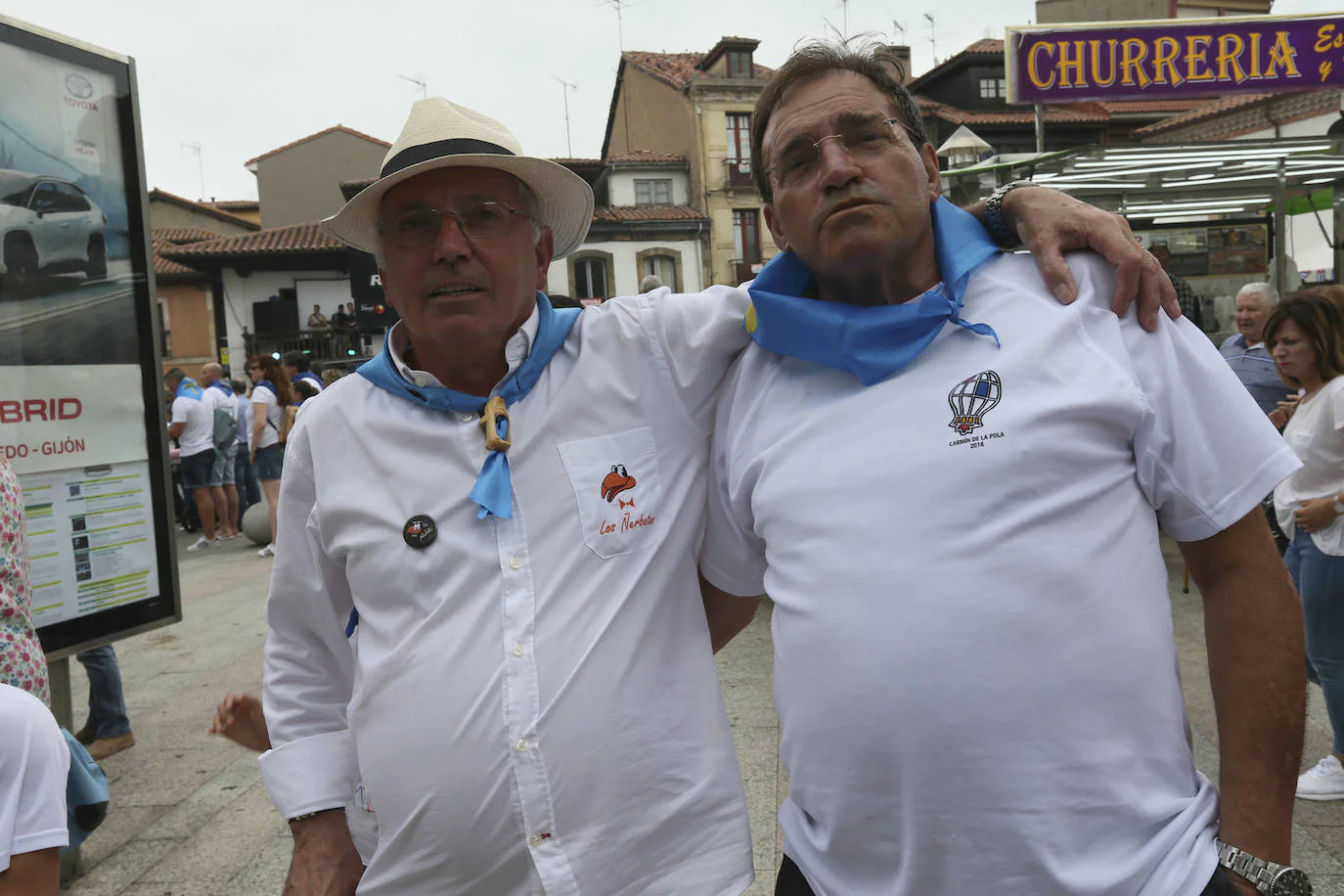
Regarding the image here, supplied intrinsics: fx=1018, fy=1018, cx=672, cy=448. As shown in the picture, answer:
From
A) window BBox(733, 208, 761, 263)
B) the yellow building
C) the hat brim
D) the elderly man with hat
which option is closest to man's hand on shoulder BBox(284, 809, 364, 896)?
the elderly man with hat

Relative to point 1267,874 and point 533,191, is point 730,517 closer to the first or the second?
point 533,191

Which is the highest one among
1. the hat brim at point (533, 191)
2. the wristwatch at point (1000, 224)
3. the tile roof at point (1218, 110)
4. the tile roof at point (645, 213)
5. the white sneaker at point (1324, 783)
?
the tile roof at point (645, 213)

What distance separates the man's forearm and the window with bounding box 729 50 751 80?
37508mm

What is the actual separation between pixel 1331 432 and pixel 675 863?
348cm

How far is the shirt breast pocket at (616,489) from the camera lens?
1.89 meters

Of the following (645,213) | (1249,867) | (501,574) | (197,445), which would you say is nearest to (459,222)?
(501,574)

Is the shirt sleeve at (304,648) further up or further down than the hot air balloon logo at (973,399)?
further down

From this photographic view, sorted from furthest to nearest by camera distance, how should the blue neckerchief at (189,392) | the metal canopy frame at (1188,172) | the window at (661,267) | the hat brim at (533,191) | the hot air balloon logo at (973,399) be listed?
the window at (661,267), the blue neckerchief at (189,392), the metal canopy frame at (1188,172), the hat brim at (533,191), the hot air balloon logo at (973,399)

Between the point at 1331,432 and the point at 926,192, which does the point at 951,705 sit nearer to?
the point at 926,192

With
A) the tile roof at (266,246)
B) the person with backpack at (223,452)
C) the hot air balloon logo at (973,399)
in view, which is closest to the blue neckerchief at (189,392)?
the person with backpack at (223,452)

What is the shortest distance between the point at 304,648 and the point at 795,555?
110cm

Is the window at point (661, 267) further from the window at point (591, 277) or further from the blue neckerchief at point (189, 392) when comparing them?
the blue neckerchief at point (189, 392)

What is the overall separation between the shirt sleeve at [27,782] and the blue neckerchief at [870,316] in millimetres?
1595

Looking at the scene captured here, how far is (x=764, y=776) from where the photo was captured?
410 centimetres
